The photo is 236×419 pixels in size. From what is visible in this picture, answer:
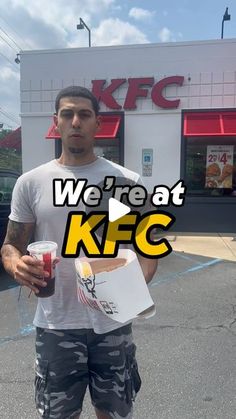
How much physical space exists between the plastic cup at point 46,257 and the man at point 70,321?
0.18 metres

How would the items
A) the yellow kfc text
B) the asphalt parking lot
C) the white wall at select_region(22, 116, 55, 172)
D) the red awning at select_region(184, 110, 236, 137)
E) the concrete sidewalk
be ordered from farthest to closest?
the white wall at select_region(22, 116, 55, 172), the red awning at select_region(184, 110, 236, 137), the concrete sidewalk, the asphalt parking lot, the yellow kfc text

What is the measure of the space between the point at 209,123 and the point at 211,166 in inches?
48.9

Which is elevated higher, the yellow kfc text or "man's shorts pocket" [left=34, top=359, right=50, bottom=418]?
the yellow kfc text

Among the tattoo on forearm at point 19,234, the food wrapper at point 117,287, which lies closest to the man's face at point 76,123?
the tattoo on forearm at point 19,234

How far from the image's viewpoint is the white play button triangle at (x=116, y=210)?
1620 millimetres

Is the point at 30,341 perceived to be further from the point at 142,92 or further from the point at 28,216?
the point at 142,92

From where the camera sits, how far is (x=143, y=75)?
9.54m

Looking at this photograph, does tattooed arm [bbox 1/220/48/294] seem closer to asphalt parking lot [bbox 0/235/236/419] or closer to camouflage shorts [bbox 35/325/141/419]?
camouflage shorts [bbox 35/325/141/419]

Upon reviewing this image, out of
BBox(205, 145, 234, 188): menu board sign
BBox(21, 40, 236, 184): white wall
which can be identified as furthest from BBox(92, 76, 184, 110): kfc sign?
BBox(205, 145, 234, 188): menu board sign

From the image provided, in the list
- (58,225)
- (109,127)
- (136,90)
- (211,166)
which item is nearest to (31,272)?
(58,225)

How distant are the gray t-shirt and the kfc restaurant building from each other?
7.58m

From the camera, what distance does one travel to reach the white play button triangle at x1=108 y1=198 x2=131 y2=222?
5.32 feet

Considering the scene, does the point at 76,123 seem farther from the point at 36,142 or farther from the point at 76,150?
the point at 36,142

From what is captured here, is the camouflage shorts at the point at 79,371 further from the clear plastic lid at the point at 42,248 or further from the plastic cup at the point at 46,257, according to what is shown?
the clear plastic lid at the point at 42,248
